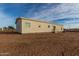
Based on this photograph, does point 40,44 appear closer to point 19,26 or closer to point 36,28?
point 36,28

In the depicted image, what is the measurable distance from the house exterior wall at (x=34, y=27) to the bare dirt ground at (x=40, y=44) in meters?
0.05

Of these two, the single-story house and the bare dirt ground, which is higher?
the single-story house

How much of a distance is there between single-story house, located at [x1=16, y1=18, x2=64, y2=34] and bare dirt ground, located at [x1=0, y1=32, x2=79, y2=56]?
0.05 metres

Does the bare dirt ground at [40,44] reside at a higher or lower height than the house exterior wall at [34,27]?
lower

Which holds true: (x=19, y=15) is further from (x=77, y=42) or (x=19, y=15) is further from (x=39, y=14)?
(x=77, y=42)

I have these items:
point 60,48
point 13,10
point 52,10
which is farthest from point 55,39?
point 13,10

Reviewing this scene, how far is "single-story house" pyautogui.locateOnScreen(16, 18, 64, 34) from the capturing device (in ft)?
9.80

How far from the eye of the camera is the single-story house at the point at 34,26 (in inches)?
118

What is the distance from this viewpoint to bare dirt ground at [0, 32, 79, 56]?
2992 mm

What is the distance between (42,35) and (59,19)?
0.28 metres

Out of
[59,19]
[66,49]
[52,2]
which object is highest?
[52,2]

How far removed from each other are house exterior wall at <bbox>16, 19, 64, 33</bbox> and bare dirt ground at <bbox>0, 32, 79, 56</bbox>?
0.05 m

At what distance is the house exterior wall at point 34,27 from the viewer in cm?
299

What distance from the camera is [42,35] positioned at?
3.01m
